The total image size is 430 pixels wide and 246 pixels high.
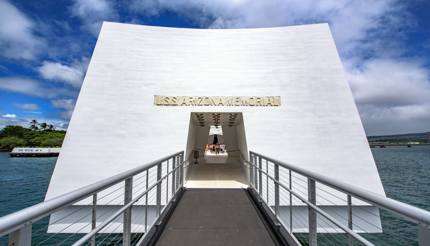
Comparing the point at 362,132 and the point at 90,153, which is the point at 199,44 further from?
the point at 362,132

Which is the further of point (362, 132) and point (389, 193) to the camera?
point (389, 193)

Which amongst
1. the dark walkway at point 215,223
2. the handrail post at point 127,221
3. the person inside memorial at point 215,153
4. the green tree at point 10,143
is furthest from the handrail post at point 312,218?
the green tree at point 10,143

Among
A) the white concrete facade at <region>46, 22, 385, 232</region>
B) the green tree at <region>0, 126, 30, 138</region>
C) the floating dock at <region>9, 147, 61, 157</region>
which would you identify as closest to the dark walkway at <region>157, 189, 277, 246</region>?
the white concrete facade at <region>46, 22, 385, 232</region>

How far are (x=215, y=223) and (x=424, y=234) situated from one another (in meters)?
2.81

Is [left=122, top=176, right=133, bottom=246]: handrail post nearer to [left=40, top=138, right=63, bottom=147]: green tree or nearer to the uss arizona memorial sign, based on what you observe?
the uss arizona memorial sign

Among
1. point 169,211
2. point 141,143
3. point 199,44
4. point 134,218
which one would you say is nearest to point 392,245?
point 169,211

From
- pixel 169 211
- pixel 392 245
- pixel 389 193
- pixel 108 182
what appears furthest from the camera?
pixel 389 193

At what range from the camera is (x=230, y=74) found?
324 inches

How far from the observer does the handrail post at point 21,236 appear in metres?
1.02

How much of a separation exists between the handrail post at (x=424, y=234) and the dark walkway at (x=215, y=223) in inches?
78.2

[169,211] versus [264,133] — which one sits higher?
[264,133]

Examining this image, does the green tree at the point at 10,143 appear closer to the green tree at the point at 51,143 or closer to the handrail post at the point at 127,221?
the green tree at the point at 51,143


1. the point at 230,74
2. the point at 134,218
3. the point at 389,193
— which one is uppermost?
the point at 230,74

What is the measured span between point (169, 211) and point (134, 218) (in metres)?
3.15
